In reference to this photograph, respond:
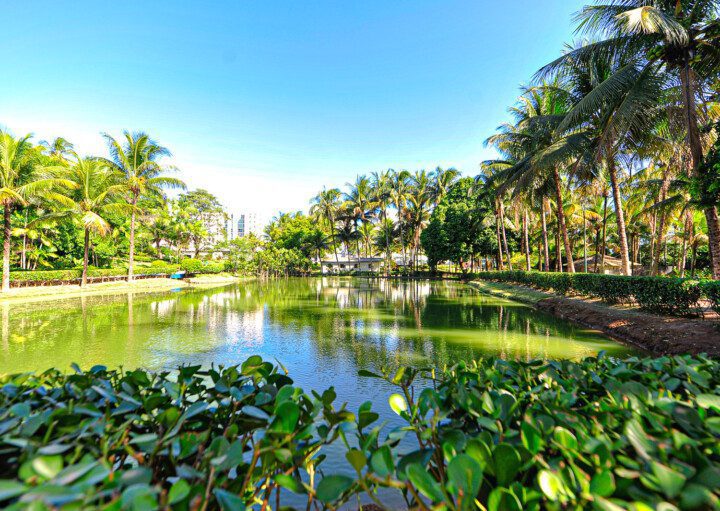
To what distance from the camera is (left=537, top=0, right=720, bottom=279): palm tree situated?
8.20m

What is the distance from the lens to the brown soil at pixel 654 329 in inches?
266

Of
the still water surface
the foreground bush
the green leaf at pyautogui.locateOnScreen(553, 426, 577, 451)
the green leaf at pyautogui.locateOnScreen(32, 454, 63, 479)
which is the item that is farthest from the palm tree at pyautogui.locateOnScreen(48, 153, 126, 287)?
the green leaf at pyautogui.locateOnScreen(553, 426, 577, 451)

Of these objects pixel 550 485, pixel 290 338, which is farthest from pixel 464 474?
pixel 290 338

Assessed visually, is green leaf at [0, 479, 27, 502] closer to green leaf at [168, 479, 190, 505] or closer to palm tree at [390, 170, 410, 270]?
green leaf at [168, 479, 190, 505]

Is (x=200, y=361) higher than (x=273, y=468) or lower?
lower

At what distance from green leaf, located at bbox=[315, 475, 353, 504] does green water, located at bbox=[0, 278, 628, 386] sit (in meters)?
4.42

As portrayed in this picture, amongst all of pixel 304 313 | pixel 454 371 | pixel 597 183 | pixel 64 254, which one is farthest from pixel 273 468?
pixel 64 254

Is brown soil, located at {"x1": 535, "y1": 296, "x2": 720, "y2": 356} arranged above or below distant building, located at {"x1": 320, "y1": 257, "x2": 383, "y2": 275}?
below

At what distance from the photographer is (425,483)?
3.30 feet

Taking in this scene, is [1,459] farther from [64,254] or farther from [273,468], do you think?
[64,254]

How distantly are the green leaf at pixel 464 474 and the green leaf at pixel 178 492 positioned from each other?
74cm

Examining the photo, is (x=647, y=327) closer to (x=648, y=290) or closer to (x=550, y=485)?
(x=648, y=290)

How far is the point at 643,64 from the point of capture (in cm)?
1040

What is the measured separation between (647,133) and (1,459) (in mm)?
17340
